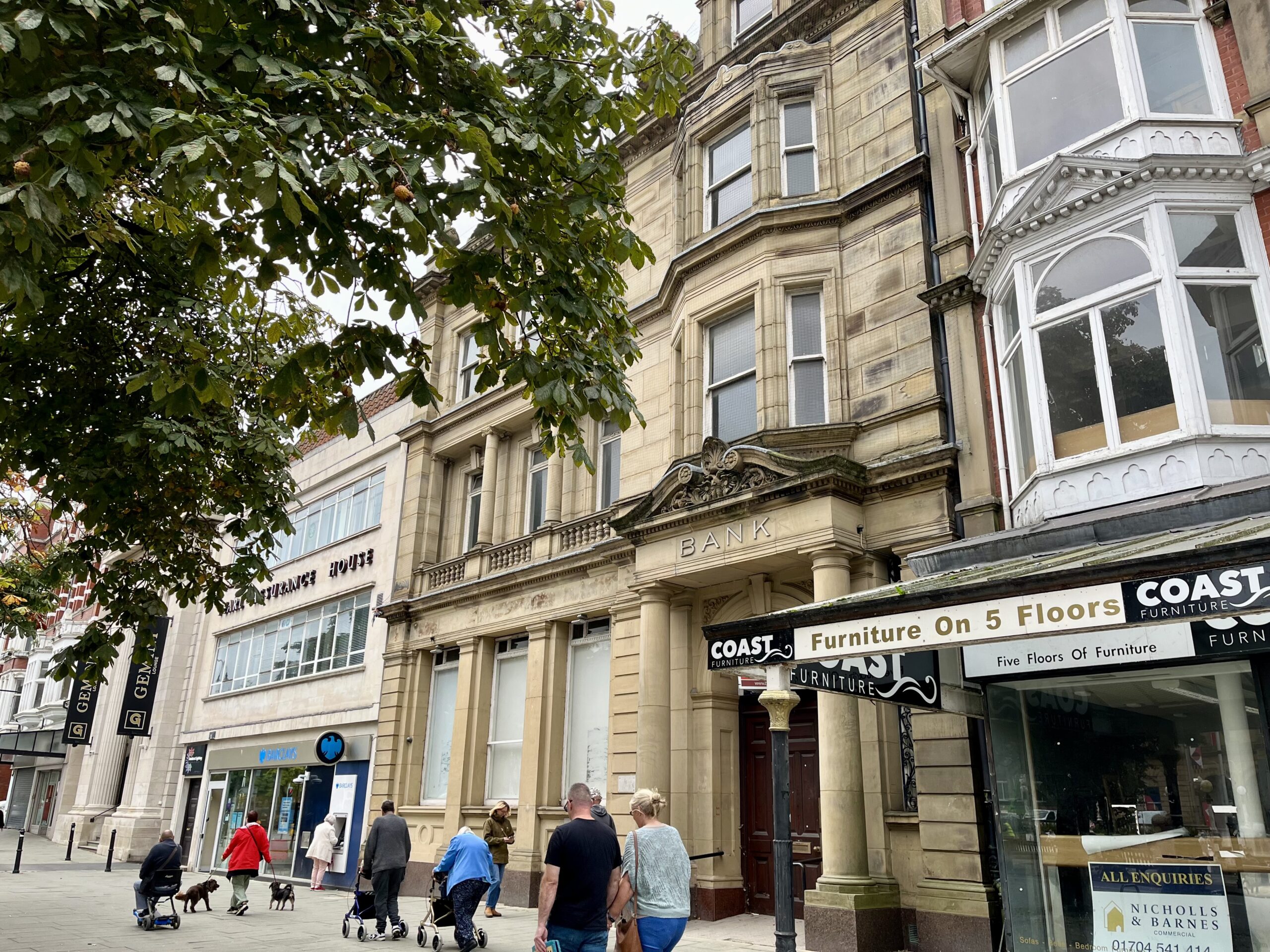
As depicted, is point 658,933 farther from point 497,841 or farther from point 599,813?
point 497,841

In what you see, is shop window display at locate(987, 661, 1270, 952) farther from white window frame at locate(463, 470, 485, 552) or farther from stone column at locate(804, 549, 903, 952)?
white window frame at locate(463, 470, 485, 552)

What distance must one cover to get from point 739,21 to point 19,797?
184 ft

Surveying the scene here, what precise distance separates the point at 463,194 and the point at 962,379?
7.85 metres

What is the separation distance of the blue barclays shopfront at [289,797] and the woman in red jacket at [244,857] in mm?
1853

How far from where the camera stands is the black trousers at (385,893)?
39.5ft

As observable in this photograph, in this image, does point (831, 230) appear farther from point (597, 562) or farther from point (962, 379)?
point (597, 562)

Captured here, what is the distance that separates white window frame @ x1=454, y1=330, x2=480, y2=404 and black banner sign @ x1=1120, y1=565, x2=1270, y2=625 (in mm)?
17924

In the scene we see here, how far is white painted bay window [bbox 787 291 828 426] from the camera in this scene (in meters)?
14.0

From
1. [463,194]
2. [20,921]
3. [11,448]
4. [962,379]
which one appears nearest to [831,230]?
[962,379]

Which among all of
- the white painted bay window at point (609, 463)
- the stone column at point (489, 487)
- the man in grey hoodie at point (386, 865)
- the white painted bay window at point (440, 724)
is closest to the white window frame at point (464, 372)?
the stone column at point (489, 487)

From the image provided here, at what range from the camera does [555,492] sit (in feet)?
60.6

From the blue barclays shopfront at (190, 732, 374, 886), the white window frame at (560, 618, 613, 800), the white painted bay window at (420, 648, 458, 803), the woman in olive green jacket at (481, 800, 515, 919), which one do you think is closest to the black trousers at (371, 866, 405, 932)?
the woman in olive green jacket at (481, 800, 515, 919)

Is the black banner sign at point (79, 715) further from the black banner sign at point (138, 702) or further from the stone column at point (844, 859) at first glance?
the stone column at point (844, 859)

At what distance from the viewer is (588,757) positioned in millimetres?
16359
